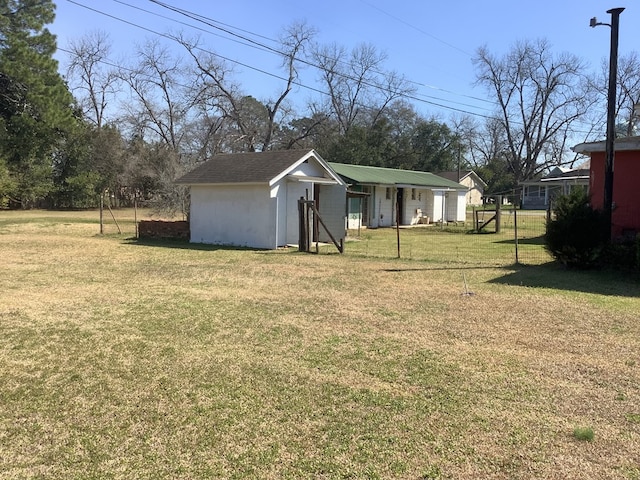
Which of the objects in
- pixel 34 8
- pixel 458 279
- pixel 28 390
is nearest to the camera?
pixel 28 390

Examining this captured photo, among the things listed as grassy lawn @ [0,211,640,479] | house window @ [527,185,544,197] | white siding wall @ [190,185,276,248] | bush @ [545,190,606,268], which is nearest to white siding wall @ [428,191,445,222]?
white siding wall @ [190,185,276,248]

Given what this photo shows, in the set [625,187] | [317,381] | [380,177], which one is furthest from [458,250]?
[380,177]

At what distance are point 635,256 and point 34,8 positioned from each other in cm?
3778

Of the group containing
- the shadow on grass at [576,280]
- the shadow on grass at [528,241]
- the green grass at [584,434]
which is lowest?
the green grass at [584,434]

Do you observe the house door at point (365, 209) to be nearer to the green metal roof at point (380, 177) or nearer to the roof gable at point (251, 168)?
the green metal roof at point (380, 177)

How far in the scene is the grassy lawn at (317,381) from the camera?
3205 millimetres

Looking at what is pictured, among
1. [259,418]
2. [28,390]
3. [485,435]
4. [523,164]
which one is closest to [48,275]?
[28,390]

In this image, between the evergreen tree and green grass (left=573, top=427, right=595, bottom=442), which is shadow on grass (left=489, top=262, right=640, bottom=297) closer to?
green grass (left=573, top=427, right=595, bottom=442)

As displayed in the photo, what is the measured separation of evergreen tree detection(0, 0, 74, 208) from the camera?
3192 centimetres

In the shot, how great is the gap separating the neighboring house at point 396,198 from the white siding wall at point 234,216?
790cm

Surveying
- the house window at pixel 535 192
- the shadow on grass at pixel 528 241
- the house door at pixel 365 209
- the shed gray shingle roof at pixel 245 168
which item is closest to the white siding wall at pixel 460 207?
the house door at pixel 365 209

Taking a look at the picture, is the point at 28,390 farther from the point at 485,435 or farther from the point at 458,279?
the point at 458,279

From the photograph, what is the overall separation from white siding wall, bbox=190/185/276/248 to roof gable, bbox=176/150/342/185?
A: 1.17ft

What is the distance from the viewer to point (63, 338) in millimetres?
5762
